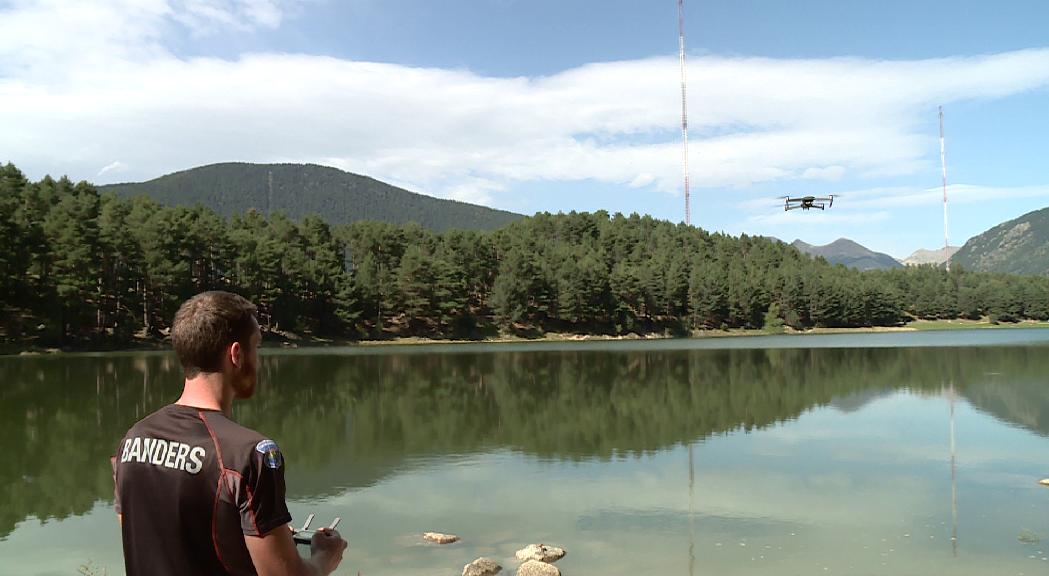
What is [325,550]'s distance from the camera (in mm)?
3131

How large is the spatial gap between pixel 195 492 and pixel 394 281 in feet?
325

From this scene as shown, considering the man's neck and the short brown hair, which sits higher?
the short brown hair

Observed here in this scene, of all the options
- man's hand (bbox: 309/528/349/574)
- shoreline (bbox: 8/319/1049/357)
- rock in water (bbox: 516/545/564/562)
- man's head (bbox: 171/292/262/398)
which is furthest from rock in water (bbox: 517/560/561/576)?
shoreline (bbox: 8/319/1049/357)

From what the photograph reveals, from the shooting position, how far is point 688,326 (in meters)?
122

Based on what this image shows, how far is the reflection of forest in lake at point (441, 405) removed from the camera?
21.3 meters

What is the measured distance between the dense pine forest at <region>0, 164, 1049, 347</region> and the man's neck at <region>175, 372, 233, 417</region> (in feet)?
244

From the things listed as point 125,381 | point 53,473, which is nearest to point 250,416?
point 53,473

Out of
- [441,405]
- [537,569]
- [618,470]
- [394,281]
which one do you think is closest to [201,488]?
[537,569]

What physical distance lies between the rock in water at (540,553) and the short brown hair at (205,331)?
1044 centimetres

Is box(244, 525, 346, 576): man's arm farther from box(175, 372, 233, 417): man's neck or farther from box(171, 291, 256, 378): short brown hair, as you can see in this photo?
box(171, 291, 256, 378): short brown hair

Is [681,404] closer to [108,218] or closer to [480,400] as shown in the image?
[480,400]

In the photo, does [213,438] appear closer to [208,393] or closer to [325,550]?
[208,393]

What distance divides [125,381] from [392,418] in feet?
62.9

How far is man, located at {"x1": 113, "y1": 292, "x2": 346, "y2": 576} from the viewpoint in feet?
8.99
